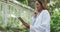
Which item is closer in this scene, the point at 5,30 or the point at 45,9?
the point at 45,9

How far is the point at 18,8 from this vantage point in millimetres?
8891

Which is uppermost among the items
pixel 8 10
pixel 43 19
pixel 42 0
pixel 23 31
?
pixel 8 10

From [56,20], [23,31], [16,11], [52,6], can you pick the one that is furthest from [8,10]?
[52,6]

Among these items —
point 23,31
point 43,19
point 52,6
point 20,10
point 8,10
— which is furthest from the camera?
point 52,6

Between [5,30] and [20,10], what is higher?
[20,10]

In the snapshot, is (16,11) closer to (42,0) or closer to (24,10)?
(24,10)

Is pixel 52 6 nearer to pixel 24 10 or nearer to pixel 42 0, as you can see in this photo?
pixel 24 10

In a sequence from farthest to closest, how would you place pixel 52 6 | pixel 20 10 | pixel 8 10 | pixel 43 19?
1. pixel 52 6
2. pixel 20 10
3. pixel 8 10
4. pixel 43 19

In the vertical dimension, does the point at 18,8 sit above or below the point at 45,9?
above

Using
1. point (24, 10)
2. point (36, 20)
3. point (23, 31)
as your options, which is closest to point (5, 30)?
point (23, 31)

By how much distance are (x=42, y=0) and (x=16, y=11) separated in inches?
189

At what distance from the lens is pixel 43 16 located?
376 centimetres

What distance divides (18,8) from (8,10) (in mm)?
759

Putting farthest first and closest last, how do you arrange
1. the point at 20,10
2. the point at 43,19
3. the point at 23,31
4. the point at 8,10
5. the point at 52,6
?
the point at 52,6, the point at 20,10, the point at 8,10, the point at 23,31, the point at 43,19
